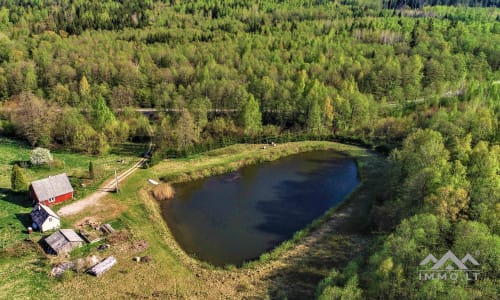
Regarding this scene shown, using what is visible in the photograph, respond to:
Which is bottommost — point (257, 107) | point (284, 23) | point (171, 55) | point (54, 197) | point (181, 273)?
point (181, 273)

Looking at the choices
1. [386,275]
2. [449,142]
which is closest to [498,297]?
[386,275]

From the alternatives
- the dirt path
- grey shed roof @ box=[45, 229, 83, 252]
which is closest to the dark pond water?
the dirt path

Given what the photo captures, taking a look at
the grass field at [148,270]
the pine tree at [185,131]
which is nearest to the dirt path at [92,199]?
the grass field at [148,270]

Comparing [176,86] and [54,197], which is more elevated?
[176,86]

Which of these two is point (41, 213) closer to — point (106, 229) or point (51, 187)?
point (51, 187)

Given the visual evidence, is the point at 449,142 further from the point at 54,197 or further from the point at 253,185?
the point at 54,197

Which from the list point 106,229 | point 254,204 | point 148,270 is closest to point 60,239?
point 106,229
